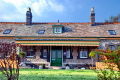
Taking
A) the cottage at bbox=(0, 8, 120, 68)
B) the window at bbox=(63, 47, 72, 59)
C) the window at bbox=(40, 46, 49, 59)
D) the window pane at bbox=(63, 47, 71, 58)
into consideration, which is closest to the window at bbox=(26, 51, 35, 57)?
the cottage at bbox=(0, 8, 120, 68)

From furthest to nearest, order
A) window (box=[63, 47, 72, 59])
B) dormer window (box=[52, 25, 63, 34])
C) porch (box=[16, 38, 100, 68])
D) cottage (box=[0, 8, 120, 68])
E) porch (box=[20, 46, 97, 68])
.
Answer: dormer window (box=[52, 25, 63, 34]) → window (box=[63, 47, 72, 59]) → porch (box=[20, 46, 97, 68]) → cottage (box=[0, 8, 120, 68]) → porch (box=[16, 38, 100, 68])

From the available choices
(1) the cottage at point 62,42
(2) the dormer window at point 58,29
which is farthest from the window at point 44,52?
(2) the dormer window at point 58,29

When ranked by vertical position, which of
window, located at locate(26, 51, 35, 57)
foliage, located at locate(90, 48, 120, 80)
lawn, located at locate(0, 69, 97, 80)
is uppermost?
window, located at locate(26, 51, 35, 57)

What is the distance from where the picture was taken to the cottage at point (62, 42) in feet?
112

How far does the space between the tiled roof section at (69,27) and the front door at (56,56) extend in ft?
6.21

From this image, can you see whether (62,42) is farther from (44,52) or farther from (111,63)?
(111,63)

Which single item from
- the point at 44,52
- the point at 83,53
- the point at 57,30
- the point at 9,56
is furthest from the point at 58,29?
the point at 9,56

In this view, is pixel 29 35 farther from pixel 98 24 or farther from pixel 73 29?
pixel 98 24

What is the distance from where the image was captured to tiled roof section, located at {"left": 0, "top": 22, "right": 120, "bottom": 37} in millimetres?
35812

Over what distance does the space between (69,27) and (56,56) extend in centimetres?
510

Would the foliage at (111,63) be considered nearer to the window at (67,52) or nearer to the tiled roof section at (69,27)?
the window at (67,52)

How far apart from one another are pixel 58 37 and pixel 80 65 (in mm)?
4718

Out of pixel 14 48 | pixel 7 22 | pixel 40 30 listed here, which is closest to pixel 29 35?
pixel 40 30

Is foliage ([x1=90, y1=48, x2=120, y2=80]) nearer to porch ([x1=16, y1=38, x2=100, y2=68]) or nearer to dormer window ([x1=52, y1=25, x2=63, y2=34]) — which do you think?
porch ([x1=16, y1=38, x2=100, y2=68])
